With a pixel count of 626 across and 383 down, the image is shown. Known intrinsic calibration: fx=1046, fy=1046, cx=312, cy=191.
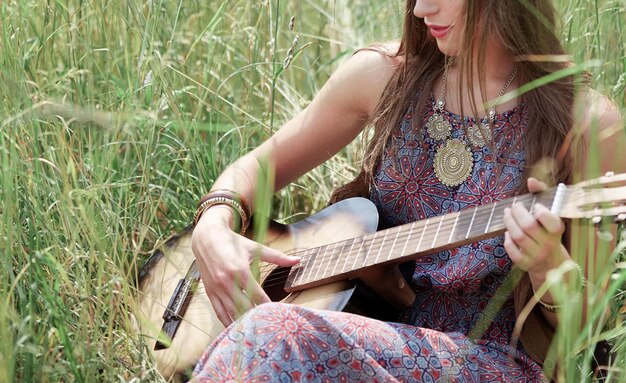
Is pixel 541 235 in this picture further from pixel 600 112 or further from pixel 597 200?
pixel 600 112

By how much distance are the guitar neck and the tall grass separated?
0.22m

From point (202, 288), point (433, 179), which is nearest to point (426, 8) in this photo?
point (433, 179)

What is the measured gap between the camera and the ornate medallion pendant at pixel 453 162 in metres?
1.92

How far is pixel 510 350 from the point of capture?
181 cm

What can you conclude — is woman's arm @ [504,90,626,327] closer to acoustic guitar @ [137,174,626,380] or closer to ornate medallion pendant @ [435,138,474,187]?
acoustic guitar @ [137,174,626,380]

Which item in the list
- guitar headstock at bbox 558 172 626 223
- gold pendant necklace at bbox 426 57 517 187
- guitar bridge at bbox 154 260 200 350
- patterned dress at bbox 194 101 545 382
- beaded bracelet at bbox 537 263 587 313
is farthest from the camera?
guitar bridge at bbox 154 260 200 350

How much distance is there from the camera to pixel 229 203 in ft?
6.82

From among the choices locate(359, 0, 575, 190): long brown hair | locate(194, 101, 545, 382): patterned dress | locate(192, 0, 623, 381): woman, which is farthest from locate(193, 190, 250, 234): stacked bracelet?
locate(359, 0, 575, 190): long brown hair

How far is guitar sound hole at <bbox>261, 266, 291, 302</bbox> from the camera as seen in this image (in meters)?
1.98

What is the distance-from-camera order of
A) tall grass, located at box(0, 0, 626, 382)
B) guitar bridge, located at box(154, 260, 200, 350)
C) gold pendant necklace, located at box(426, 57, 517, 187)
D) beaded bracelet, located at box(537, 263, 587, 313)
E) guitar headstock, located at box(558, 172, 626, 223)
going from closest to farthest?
guitar headstock, located at box(558, 172, 626, 223), beaded bracelet, located at box(537, 263, 587, 313), tall grass, located at box(0, 0, 626, 382), gold pendant necklace, located at box(426, 57, 517, 187), guitar bridge, located at box(154, 260, 200, 350)

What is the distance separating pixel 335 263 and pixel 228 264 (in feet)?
0.63

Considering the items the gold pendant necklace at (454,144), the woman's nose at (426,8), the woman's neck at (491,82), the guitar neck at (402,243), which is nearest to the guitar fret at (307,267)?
the guitar neck at (402,243)

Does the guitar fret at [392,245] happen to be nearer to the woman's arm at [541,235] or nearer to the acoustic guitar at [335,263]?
the acoustic guitar at [335,263]

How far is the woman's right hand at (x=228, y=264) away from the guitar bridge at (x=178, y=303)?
11 centimetres
